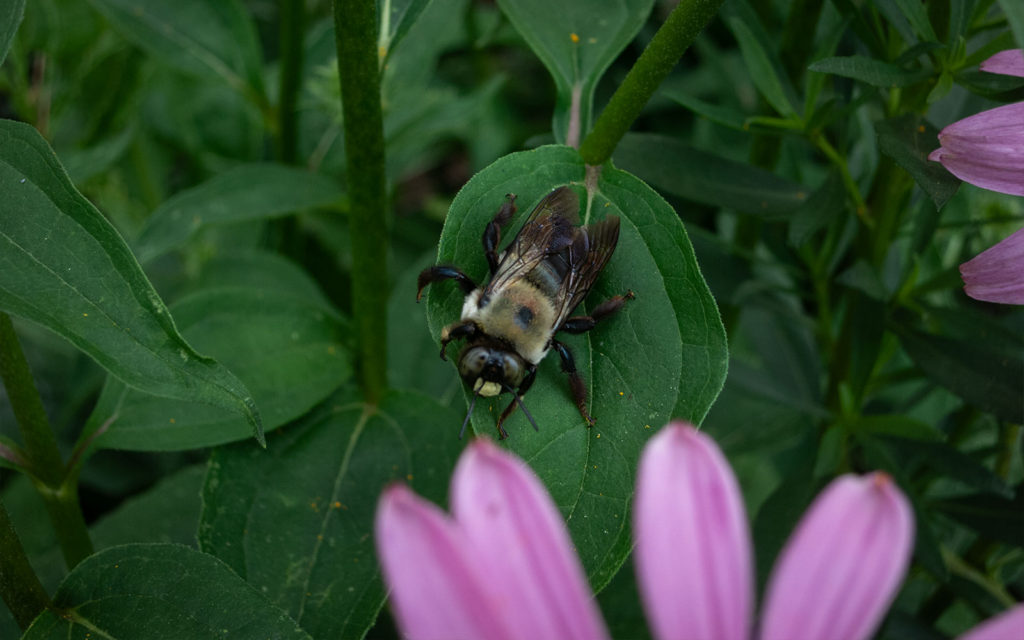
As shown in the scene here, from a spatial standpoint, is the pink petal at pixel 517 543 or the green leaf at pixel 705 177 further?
the green leaf at pixel 705 177

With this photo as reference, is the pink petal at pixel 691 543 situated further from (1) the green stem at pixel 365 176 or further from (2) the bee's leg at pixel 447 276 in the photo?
(1) the green stem at pixel 365 176

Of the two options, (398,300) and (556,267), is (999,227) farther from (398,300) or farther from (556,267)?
(398,300)

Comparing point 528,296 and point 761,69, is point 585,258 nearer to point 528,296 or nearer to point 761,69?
point 528,296

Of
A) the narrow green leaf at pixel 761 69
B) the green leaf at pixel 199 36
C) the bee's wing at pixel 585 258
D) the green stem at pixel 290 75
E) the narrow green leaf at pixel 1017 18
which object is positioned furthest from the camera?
the green leaf at pixel 199 36

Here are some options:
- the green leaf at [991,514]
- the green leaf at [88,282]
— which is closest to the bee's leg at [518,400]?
the green leaf at [88,282]

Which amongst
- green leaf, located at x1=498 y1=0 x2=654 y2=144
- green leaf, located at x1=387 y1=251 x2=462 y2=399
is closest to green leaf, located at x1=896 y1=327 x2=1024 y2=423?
green leaf, located at x1=498 y1=0 x2=654 y2=144
